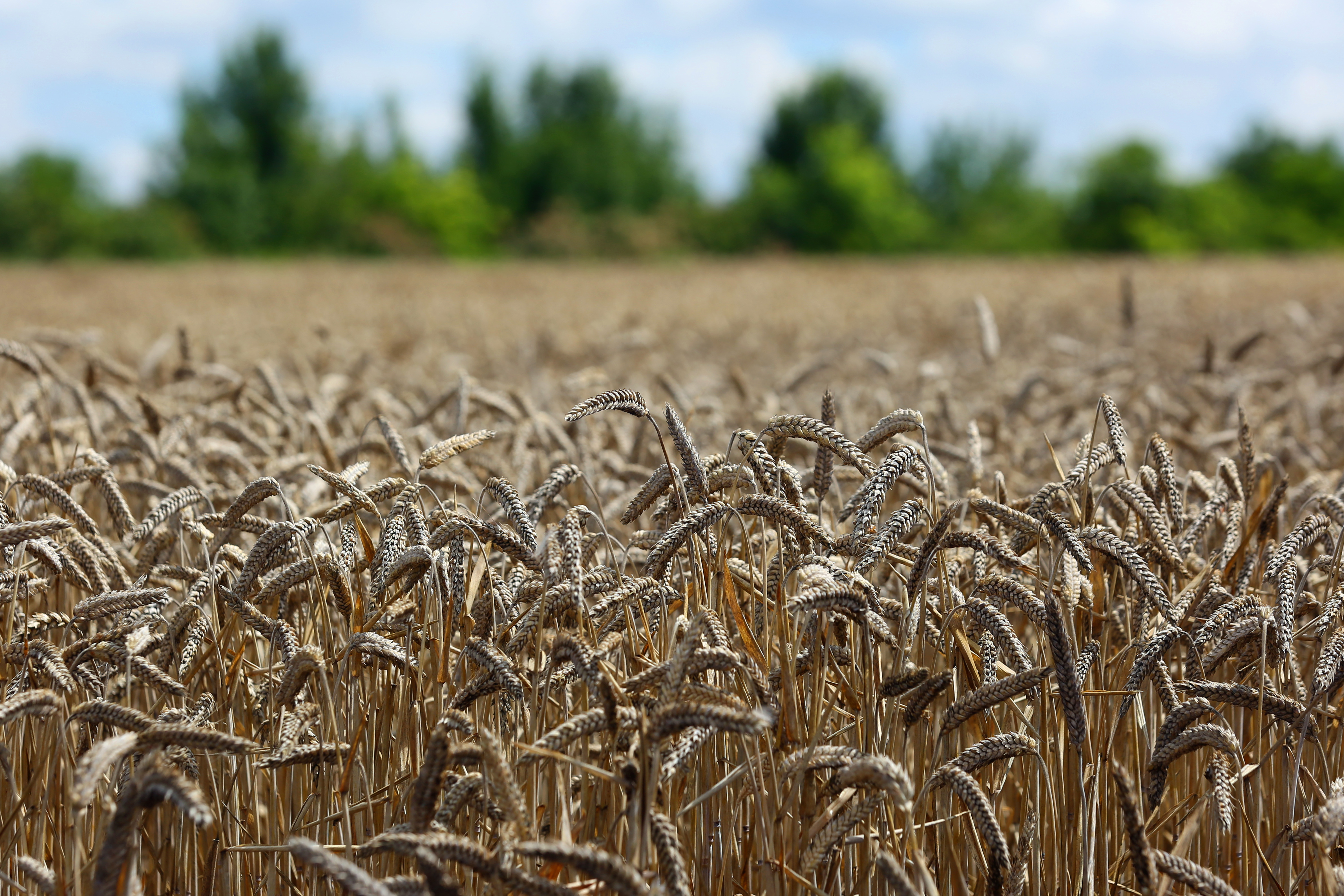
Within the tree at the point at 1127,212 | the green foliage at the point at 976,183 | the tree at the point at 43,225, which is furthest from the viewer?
the green foliage at the point at 976,183

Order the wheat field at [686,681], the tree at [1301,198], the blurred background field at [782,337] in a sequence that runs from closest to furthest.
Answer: the wheat field at [686,681]
the blurred background field at [782,337]
the tree at [1301,198]

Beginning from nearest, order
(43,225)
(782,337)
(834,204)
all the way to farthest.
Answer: (782,337), (43,225), (834,204)

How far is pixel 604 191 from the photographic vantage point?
59.8 m

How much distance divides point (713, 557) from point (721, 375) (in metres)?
5.23

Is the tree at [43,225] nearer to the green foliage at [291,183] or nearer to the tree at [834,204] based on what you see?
the green foliage at [291,183]

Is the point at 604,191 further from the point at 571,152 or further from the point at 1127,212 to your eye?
the point at 1127,212

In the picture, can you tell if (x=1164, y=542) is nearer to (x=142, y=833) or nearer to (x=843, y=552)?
(x=843, y=552)

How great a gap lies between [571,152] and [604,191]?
2.49 m

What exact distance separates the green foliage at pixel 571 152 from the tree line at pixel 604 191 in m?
0.12

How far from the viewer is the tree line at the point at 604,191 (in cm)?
4884

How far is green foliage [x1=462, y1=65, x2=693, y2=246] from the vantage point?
59156mm

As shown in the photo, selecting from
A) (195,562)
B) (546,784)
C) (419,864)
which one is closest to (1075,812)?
(546,784)

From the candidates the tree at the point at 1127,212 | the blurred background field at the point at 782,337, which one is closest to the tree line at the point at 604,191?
the tree at the point at 1127,212

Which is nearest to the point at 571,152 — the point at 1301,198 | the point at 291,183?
the point at 291,183
